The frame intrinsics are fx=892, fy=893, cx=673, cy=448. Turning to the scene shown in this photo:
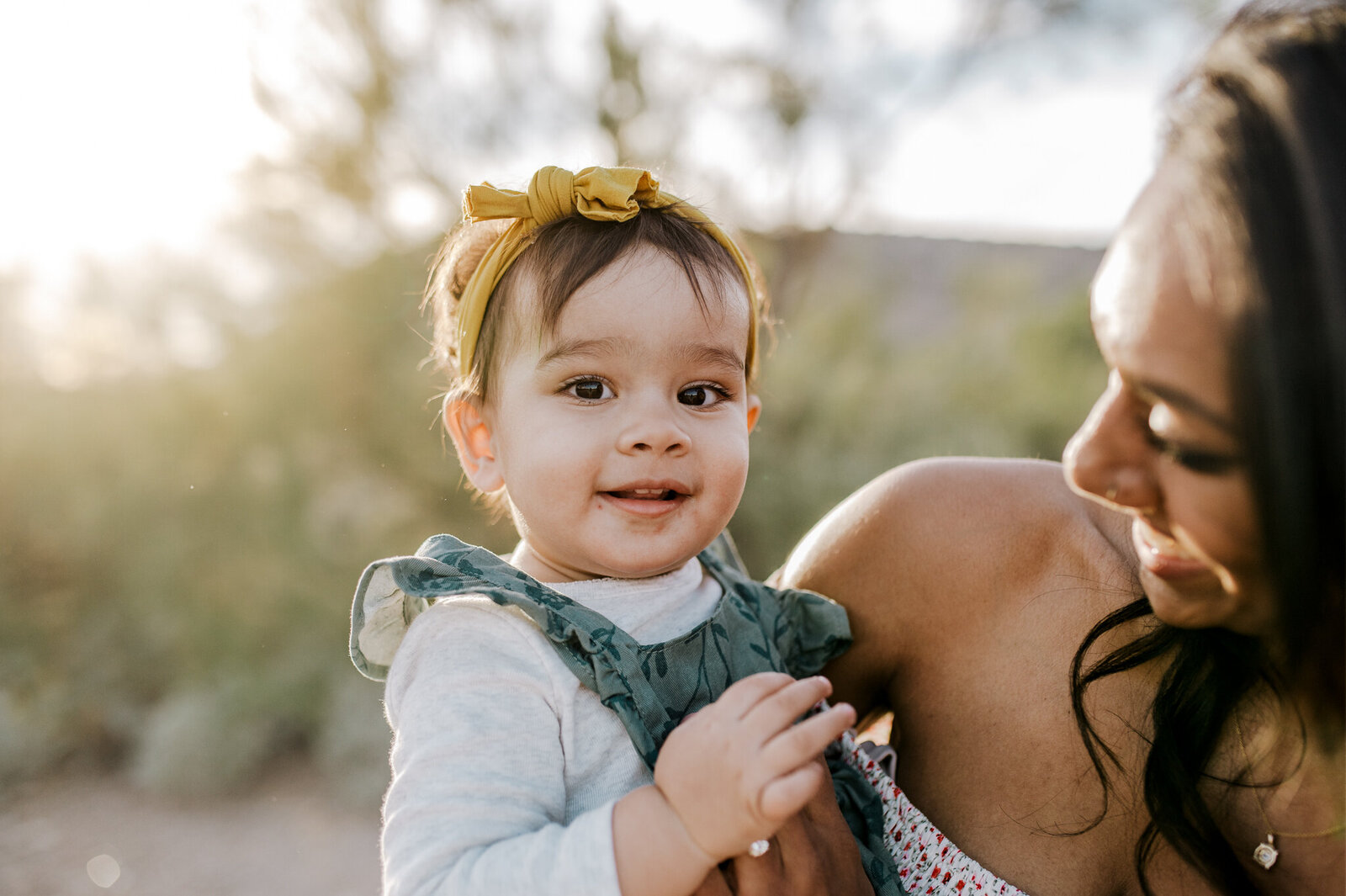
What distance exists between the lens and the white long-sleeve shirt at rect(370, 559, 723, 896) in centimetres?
100

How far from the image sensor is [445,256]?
1.75 m

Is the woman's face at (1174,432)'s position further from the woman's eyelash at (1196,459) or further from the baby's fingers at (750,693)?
the baby's fingers at (750,693)

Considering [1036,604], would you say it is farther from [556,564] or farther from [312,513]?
[312,513]

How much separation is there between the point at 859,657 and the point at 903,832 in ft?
0.92

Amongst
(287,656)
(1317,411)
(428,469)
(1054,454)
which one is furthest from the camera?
(1054,454)

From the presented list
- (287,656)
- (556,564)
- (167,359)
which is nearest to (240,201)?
(167,359)

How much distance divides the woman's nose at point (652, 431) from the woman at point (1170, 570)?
364 millimetres

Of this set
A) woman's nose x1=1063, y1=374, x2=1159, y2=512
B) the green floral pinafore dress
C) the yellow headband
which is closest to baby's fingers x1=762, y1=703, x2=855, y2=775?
the green floral pinafore dress

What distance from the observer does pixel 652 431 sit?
4.19 ft

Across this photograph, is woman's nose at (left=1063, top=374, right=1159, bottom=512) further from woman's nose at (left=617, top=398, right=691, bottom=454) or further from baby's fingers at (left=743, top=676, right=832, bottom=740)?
woman's nose at (left=617, top=398, right=691, bottom=454)

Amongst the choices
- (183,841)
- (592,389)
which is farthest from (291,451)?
(592,389)

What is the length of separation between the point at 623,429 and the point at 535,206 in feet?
1.44

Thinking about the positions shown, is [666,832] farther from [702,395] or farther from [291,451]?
[291,451]

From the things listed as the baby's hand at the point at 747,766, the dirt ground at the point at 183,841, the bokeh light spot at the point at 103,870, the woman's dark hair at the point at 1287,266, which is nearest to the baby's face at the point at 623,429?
the baby's hand at the point at 747,766
